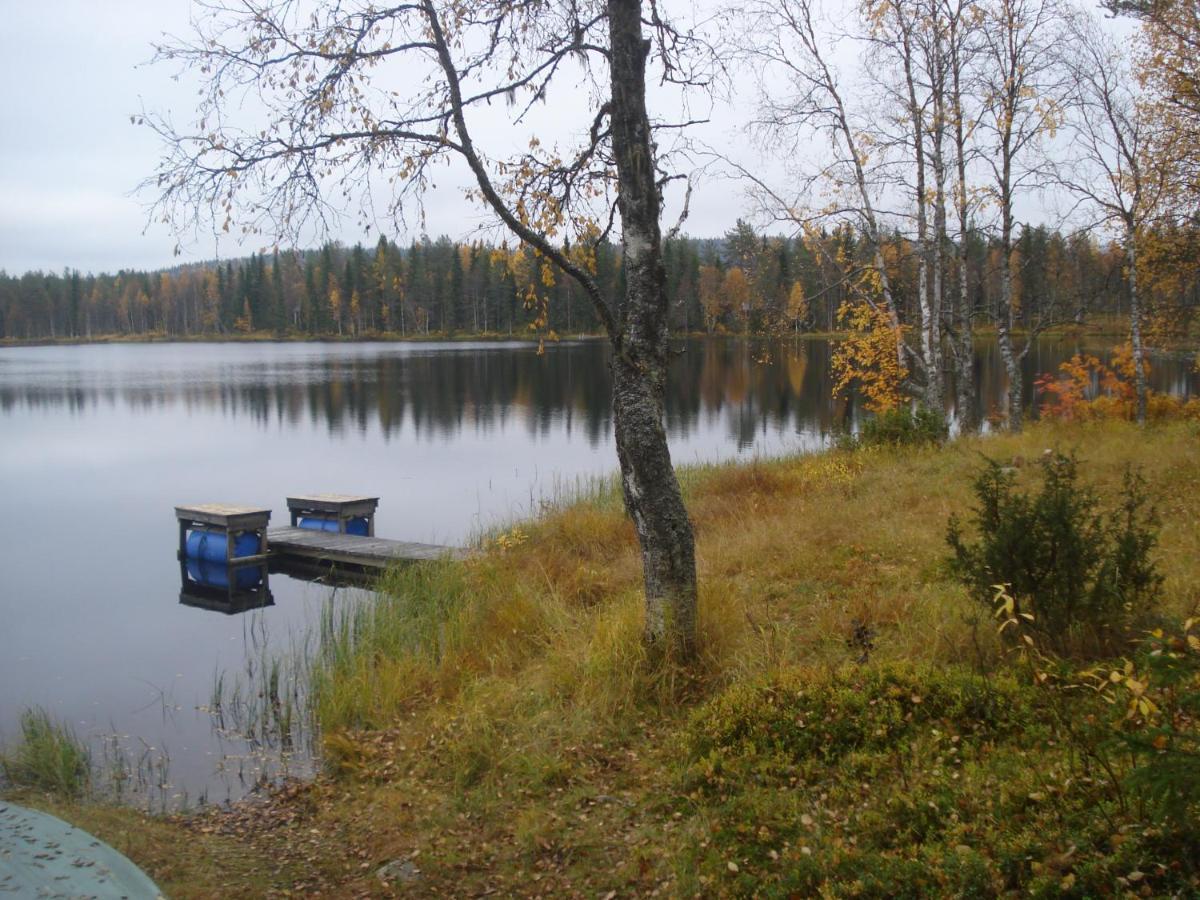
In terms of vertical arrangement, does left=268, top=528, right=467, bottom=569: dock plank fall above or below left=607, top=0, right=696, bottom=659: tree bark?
below

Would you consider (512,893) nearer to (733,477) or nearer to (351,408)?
(733,477)

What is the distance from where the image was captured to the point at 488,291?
301 feet

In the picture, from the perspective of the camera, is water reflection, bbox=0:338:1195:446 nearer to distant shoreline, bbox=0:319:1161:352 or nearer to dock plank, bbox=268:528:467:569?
dock plank, bbox=268:528:467:569

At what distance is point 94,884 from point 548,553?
647cm

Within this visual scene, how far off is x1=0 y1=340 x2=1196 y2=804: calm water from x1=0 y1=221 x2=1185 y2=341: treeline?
2.19 meters

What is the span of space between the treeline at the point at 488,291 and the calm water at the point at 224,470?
2.19 metres

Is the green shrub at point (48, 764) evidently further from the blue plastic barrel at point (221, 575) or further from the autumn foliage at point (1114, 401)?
the autumn foliage at point (1114, 401)

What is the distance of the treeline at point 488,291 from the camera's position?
1493 centimetres

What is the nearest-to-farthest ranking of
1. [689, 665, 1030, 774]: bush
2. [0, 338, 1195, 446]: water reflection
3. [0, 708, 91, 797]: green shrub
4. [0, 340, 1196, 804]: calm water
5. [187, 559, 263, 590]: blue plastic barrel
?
[689, 665, 1030, 774]: bush → [0, 708, 91, 797]: green shrub → [0, 340, 1196, 804]: calm water → [187, 559, 263, 590]: blue plastic barrel → [0, 338, 1195, 446]: water reflection

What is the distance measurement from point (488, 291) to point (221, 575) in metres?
80.0

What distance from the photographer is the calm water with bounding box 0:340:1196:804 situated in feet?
31.5

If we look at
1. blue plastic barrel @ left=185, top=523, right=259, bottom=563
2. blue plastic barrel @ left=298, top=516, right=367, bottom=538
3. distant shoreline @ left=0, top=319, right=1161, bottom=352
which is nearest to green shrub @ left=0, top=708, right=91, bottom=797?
blue plastic barrel @ left=185, top=523, right=259, bottom=563

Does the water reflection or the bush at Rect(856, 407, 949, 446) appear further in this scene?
the water reflection

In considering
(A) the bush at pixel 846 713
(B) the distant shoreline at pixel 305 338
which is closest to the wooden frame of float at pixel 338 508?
(A) the bush at pixel 846 713
